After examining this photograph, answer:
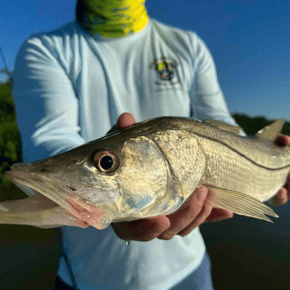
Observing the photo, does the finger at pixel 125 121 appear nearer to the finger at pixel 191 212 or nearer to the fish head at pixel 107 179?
the fish head at pixel 107 179

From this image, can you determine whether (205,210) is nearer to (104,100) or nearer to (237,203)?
(237,203)

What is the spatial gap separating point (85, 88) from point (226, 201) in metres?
1.06

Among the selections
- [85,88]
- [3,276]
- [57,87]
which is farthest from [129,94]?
[3,276]

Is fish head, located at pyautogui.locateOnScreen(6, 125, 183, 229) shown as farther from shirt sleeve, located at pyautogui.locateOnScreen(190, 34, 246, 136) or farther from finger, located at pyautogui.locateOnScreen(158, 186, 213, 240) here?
shirt sleeve, located at pyautogui.locateOnScreen(190, 34, 246, 136)

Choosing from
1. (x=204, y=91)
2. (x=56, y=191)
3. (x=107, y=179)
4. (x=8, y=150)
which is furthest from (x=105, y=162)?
(x=8, y=150)

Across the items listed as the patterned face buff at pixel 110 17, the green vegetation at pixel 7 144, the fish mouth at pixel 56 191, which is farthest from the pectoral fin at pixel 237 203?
the green vegetation at pixel 7 144

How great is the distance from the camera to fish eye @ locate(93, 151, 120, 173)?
0.91m

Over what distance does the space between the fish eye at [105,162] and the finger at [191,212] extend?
0.37 m

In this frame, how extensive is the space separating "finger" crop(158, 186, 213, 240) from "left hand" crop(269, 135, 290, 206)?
0.97m

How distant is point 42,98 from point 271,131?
4.86 feet

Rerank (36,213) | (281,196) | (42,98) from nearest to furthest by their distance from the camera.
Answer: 1. (36,213)
2. (42,98)
3. (281,196)

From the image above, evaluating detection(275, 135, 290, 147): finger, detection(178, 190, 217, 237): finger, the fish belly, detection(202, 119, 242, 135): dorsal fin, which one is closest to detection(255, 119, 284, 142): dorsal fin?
detection(275, 135, 290, 147): finger

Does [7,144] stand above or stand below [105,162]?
below

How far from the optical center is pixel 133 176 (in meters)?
0.95
